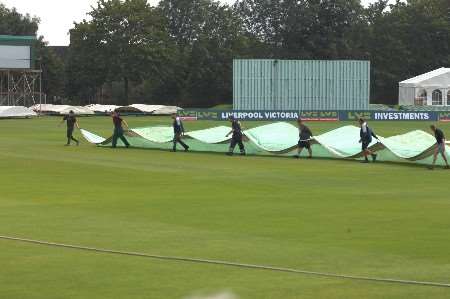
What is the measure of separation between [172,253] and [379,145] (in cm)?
2182

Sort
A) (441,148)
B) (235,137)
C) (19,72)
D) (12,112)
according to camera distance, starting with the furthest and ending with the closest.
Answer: (19,72) < (12,112) < (235,137) < (441,148)

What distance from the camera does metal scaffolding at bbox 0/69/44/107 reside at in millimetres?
101312

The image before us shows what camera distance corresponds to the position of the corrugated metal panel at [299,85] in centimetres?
8862

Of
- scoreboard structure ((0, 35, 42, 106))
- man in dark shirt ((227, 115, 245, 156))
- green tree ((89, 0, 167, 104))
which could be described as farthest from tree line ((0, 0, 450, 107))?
man in dark shirt ((227, 115, 245, 156))

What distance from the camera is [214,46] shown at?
386 ft

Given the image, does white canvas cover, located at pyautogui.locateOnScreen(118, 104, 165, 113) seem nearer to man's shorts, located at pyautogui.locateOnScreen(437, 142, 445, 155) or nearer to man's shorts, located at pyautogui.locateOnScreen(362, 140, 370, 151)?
man's shorts, located at pyautogui.locateOnScreen(362, 140, 370, 151)

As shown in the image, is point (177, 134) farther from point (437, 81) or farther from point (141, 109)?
point (437, 81)

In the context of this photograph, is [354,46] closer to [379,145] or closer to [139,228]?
[379,145]

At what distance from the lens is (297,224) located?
57.4 feet

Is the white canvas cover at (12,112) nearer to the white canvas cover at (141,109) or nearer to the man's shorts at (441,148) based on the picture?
the white canvas cover at (141,109)

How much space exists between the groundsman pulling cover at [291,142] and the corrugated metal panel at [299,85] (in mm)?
43429

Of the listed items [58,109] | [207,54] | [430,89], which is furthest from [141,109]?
[430,89]

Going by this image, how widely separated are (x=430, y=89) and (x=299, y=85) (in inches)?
569

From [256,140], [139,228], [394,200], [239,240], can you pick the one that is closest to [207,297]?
[239,240]
